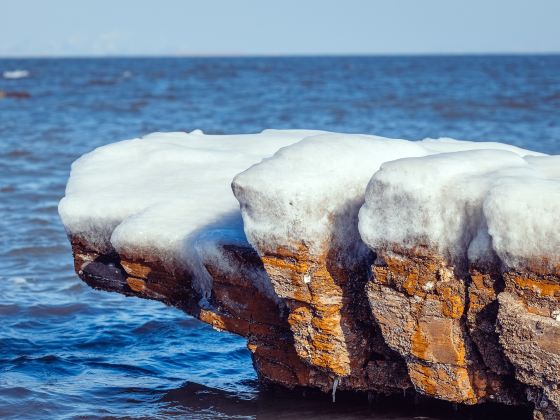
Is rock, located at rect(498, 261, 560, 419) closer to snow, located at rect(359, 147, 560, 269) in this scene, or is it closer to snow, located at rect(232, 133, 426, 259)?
snow, located at rect(359, 147, 560, 269)

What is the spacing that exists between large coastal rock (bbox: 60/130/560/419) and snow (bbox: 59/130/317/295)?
2 cm

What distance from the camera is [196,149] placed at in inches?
257

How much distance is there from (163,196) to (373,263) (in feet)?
5.41

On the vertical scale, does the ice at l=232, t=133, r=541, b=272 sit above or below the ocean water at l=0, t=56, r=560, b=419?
above

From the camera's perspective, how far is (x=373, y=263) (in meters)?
4.64

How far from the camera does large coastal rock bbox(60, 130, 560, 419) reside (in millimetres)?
4164

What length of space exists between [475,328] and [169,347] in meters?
3.17

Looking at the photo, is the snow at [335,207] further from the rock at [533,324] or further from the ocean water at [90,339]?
the ocean water at [90,339]

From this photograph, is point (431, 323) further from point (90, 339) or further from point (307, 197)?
point (90, 339)

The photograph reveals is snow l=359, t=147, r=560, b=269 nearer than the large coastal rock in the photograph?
Yes

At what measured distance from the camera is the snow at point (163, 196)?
17.6ft

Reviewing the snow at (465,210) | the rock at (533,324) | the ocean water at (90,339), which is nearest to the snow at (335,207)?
the snow at (465,210)

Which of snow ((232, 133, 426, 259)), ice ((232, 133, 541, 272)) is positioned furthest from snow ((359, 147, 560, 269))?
snow ((232, 133, 426, 259))

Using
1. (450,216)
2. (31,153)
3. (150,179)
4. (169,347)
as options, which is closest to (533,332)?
(450,216)
